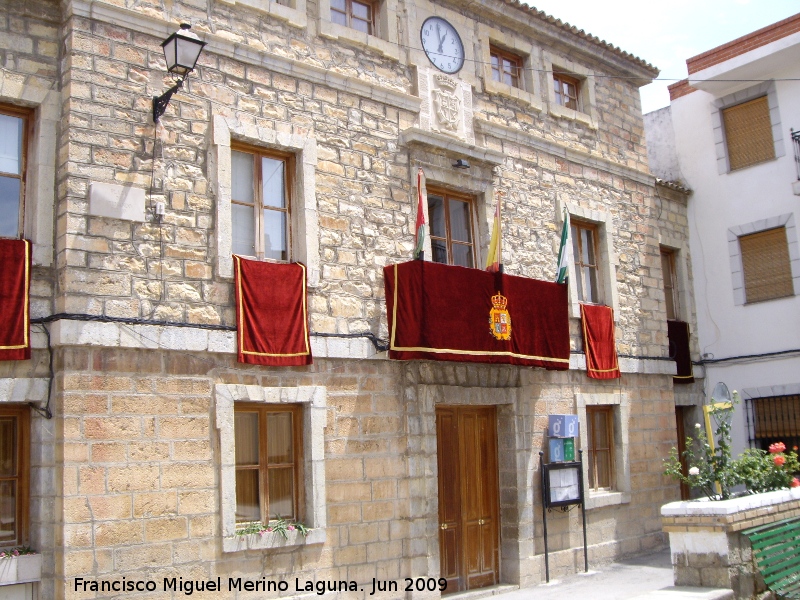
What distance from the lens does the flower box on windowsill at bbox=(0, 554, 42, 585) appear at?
6.88m

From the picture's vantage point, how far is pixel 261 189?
8.87m

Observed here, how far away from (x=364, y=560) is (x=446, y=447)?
5.88 feet

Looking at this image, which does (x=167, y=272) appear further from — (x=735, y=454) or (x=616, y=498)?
(x=735, y=454)

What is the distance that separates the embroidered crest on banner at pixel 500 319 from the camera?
9.77 m

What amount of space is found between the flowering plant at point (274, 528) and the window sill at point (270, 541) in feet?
0.10

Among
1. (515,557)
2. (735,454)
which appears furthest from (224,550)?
(735,454)

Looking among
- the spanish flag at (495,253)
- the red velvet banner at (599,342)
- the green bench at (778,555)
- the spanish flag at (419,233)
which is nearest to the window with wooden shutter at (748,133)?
the red velvet banner at (599,342)

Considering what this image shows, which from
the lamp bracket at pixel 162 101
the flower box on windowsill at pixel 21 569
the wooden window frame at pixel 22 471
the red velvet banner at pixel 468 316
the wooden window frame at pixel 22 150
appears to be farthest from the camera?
the red velvet banner at pixel 468 316

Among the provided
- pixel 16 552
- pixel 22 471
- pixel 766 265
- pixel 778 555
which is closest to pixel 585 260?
pixel 766 265

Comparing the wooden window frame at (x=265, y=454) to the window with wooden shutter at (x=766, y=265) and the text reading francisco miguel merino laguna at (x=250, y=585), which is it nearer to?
the text reading francisco miguel merino laguna at (x=250, y=585)

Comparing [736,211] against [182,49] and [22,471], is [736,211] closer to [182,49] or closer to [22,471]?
[182,49]

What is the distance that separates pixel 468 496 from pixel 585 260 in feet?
13.7

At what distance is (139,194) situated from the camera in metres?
7.82

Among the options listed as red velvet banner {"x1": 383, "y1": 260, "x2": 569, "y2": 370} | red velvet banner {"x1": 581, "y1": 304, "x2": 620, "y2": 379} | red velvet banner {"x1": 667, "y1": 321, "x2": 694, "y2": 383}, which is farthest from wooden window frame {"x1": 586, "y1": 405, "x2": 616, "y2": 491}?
red velvet banner {"x1": 667, "y1": 321, "x2": 694, "y2": 383}
